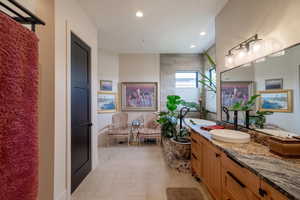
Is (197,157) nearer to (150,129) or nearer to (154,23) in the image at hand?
(150,129)

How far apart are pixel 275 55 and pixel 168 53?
11.5ft

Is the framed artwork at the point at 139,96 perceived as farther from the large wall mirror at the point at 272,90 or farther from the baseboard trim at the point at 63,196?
the baseboard trim at the point at 63,196

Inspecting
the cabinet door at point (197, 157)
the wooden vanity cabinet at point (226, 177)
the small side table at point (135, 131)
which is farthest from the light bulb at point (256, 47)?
the small side table at point (135, 131)

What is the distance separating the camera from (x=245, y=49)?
1821mm

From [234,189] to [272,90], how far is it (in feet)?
3.61

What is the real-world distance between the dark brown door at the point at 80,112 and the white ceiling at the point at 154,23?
808 mm

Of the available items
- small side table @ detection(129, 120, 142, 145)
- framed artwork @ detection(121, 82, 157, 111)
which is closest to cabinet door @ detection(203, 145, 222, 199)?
small side table @ detection(129, 120, 142, 145)

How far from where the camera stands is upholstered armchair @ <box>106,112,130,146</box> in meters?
3.92

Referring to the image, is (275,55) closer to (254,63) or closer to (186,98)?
(254,63)

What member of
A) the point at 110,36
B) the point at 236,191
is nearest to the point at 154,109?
the point at 110,36

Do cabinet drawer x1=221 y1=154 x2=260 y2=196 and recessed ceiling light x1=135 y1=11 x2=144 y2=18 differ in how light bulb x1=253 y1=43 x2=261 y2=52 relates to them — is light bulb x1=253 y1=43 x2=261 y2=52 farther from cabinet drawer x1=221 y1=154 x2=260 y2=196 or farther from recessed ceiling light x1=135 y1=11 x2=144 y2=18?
recessed ceiling light x1=135 y1=11 x2=144 y2=18

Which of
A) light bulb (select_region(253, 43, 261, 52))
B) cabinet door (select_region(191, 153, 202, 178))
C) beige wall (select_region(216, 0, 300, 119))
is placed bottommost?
cabinet door (select_region(191, 153, 202, 178))

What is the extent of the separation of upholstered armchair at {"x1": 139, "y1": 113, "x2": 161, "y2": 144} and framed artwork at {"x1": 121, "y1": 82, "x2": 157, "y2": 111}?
12.1 inches

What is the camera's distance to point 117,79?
4.58 m
